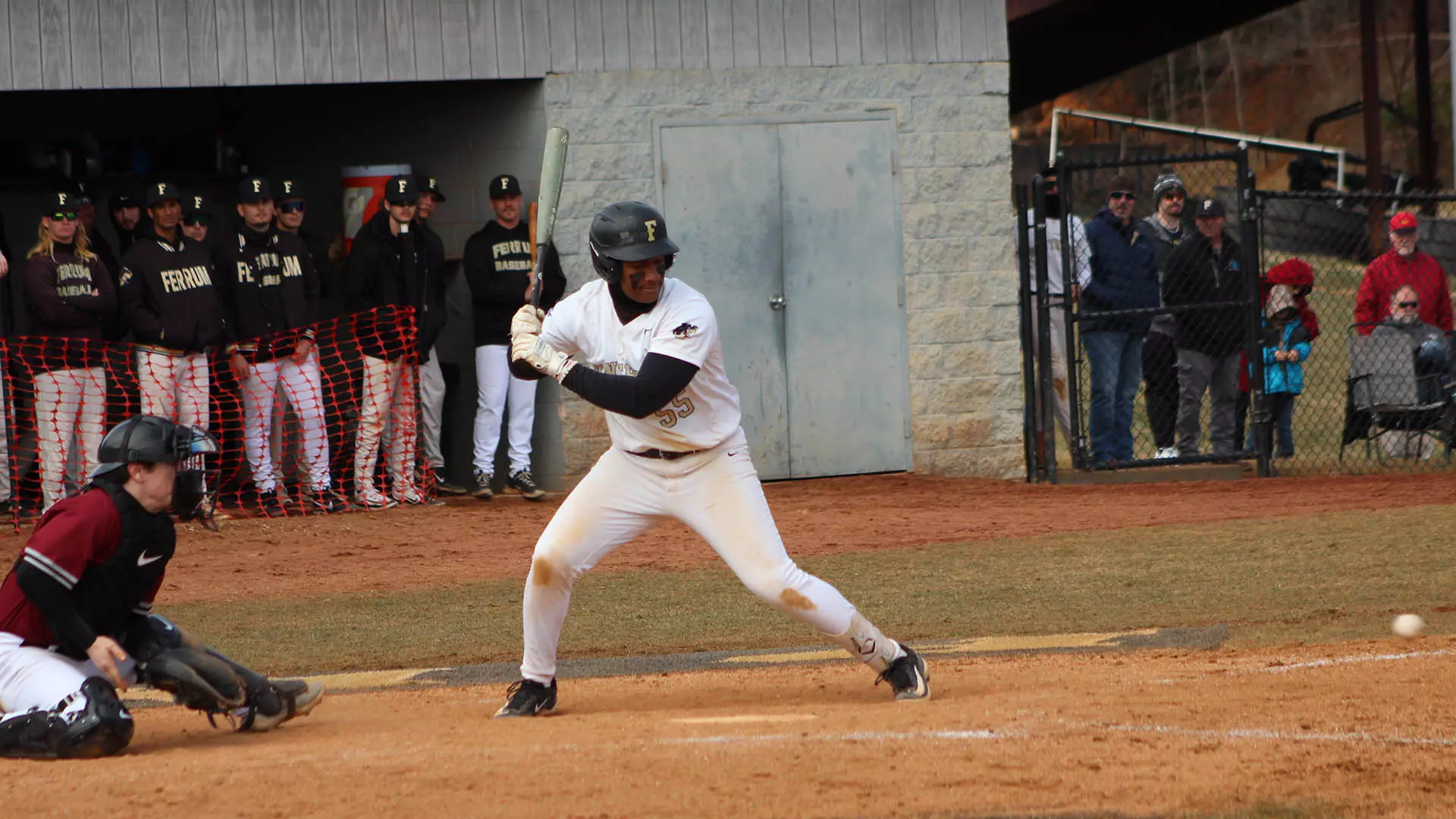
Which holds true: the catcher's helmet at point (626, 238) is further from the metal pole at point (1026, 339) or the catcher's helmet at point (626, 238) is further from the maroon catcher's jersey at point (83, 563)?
the metal pole at point (1026, 339)

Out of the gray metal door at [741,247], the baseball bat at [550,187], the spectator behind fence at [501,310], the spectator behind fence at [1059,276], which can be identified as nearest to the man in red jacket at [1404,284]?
the spectator behind fence at [1059,276]

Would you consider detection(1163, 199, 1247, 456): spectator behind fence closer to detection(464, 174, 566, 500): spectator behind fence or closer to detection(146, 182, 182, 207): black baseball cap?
detection(464, 174, 566, 500): spectator behind fence

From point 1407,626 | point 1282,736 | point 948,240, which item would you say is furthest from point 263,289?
point 1282,736

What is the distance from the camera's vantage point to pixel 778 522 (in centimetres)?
1179

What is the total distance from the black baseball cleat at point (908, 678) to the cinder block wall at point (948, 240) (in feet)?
24.4

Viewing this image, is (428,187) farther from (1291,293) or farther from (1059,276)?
(1291,293)

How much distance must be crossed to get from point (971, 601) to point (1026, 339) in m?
5.26

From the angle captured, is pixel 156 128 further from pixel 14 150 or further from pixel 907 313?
pixel 907 313

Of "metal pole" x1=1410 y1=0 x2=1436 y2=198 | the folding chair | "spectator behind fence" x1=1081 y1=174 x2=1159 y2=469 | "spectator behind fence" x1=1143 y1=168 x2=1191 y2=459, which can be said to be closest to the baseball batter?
"spectator behind fence" x1=1081 y1=174 x2=1159 y2=469

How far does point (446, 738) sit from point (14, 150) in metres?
10.4

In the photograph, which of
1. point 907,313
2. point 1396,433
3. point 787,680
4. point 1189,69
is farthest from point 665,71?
point 1189,69

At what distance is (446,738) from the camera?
5.69 m

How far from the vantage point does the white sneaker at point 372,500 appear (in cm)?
1258

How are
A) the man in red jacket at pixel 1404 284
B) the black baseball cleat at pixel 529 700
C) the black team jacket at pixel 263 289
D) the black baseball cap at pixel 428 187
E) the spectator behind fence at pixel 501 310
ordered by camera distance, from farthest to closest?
1. the man in red jacket at pixel 1404 284
2. the spectator behind fence at pixel 501 310
3. the black baseball cap at pixel 428 187
4. the black team jacket at pixel 263 289
5. the black baseball cleat at pixel 529 700
